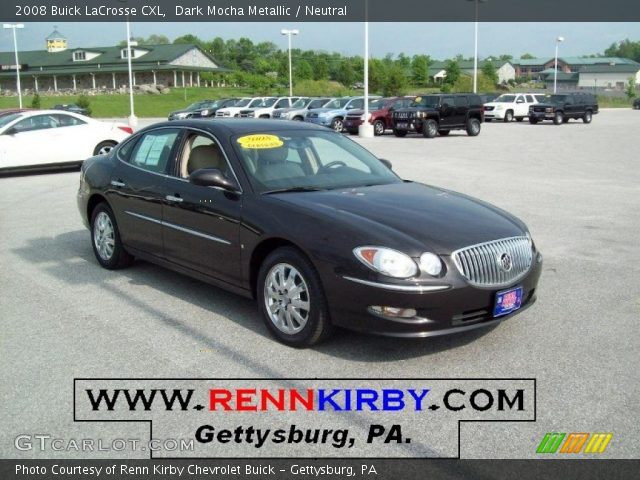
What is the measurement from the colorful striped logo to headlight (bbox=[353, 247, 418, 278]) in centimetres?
133

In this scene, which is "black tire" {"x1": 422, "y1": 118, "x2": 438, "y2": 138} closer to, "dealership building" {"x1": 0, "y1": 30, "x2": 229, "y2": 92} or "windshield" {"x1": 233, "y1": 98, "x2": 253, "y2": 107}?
"windshield" {"x1": 233, "y1": 98, "x2": 253, "y2": 107}

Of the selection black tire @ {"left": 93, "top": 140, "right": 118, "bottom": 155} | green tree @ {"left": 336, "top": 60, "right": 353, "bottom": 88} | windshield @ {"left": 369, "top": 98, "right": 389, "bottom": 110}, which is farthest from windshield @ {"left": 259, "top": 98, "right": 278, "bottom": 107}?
green tree @ {"left": 336, "top": 60, "right": 353, "bottom": 88}

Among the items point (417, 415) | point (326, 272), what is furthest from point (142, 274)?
point (417, 415)

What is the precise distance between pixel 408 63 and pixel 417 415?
432 ft

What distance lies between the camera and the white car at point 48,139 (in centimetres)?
1648

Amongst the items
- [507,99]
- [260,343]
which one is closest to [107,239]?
[260,343]

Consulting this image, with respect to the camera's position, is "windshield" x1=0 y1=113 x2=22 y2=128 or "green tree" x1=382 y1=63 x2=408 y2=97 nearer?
"windshield" x1=0 y1=113 x2=22 y2=128

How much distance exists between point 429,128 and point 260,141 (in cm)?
2449

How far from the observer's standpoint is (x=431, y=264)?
4.66m

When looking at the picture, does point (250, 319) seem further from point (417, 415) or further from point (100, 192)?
point (100, 192)

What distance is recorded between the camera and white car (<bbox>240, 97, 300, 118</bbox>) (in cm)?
3909

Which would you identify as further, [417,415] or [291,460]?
[417,415]

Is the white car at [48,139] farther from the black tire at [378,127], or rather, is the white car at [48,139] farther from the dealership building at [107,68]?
the dealership building at [107,68]

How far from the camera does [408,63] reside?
130500 millimetres
